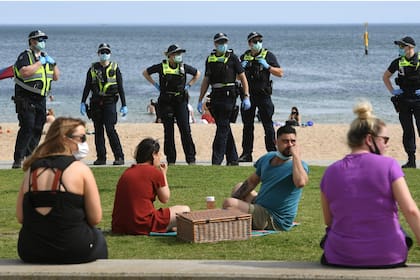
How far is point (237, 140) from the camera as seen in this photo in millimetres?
25297

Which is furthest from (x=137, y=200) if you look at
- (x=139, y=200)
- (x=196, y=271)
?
(x=196, y=271)

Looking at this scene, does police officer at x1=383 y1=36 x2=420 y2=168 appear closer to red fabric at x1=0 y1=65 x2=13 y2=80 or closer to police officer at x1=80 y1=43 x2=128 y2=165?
police officer at x1=80 y1=43 x2=128 y2=165

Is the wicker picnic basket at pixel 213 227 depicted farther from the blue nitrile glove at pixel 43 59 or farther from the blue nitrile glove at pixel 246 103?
the blue nitrile glove at pixel 246 103

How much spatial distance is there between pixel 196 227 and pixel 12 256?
5.00 feet

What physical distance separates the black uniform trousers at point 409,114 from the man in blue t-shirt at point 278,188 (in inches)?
242

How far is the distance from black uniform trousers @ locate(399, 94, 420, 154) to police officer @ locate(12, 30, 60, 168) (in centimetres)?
503

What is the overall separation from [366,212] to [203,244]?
8.00 ft

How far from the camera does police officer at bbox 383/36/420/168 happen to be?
1471 centimetres

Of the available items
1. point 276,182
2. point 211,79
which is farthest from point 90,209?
point 211,79

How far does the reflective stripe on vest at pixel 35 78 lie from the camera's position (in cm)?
1458

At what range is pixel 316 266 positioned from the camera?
664cm

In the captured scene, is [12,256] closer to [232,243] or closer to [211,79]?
[232,243]

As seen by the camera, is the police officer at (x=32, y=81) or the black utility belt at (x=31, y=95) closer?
the police officer at (x=32, y=81)

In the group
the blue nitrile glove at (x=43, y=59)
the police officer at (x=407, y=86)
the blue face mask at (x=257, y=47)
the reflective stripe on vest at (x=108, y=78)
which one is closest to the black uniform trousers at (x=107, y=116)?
the reflective stripe on vest at (x=108, y=78)
